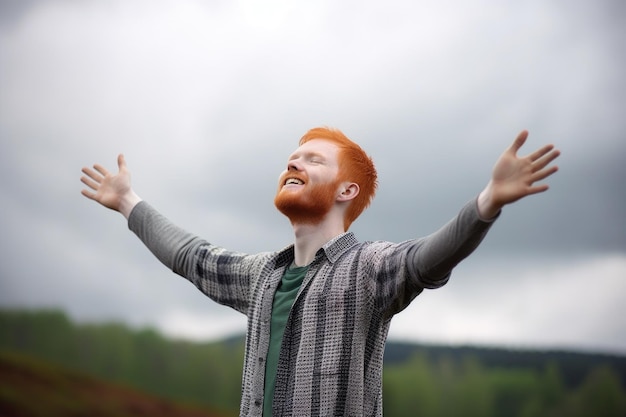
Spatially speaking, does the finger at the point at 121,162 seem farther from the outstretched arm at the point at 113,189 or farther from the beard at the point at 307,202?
the beard at the point at 307,202

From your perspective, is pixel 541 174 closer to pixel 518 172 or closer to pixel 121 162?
pixel 518 172

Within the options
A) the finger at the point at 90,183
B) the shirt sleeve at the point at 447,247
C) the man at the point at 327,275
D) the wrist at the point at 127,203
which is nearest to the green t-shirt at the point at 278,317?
the man at the point at 327,275

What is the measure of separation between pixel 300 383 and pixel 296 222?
0.45 metres

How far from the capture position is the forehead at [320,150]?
233 cm

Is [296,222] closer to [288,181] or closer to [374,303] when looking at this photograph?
[288,181]

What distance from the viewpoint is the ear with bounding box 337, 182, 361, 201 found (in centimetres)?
231

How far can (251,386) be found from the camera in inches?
85.7

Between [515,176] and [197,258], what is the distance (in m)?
1.05

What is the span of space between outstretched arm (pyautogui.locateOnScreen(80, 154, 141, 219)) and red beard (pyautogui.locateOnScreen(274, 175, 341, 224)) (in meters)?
0.54

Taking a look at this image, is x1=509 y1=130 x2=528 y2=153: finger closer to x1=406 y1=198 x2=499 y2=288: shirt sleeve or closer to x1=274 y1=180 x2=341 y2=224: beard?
x1=406 y1=198 x2=499 y2=288: shirt sleeve

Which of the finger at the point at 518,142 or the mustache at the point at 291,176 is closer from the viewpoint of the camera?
the finger at the point at 518,142

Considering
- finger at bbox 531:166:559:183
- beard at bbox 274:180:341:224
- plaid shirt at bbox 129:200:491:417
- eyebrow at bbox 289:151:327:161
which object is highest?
eyebrow at bbox 289:151:327:161

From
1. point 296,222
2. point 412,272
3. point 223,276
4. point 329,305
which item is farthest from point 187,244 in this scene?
point 412,272

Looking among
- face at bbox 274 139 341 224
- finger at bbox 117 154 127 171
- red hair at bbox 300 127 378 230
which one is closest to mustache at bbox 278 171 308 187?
face at bbox 274 139 341 224
